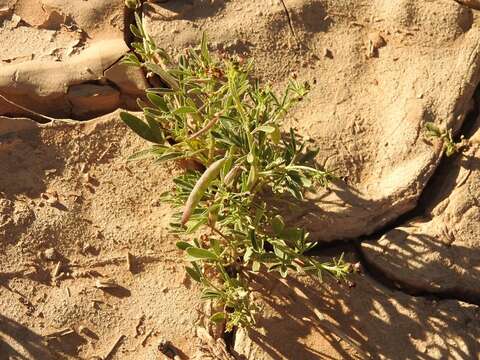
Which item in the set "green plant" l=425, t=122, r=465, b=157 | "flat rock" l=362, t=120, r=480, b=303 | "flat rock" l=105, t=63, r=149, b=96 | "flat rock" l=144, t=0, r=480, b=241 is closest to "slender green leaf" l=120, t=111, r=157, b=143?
"flat rock" l=105, t=63, r=149, b=96

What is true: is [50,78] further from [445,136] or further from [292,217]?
[445,136]

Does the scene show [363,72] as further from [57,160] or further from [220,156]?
[57,160]

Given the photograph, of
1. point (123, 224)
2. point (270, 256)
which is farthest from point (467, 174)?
point (123, 224)

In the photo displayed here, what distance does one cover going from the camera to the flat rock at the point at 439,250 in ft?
10.0

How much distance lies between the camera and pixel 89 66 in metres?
3.18

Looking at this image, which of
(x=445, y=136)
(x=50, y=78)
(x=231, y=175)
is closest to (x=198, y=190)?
(x=231, y=175)

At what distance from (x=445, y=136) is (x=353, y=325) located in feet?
3.33

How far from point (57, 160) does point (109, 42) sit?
641 mm

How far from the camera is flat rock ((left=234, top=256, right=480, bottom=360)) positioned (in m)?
2.91

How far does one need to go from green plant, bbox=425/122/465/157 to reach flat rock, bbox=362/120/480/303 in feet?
0.65

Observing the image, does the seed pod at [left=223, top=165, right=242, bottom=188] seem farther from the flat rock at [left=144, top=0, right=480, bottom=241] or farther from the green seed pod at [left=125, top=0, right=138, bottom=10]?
the green seed pod at [left=125, top=0, right=138, bottom=10]

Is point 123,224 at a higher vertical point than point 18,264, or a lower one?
higher

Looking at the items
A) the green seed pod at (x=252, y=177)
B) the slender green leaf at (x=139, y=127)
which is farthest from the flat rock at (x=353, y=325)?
the slender green leaf at (x=139, y=127)

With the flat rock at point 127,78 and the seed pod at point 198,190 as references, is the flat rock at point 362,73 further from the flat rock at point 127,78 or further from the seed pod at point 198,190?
the seed pod at point 198,190
